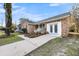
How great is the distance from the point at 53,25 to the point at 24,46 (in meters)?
0.60

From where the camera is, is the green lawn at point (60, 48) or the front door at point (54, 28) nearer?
the green lawn at point (60, 48)

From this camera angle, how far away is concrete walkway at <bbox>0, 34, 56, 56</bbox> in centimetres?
322

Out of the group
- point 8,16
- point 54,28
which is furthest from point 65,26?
point 8,16

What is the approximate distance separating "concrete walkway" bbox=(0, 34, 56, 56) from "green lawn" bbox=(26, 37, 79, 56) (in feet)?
0.24

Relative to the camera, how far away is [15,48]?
128 inches

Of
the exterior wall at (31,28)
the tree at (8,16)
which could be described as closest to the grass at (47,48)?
the exterior wall at (31,28)

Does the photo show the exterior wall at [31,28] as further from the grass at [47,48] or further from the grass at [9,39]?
the grass at [47,48]

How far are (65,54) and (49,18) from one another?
2.11 feet

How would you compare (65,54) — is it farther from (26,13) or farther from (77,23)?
(26,13)

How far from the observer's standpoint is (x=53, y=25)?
3334 millimetres

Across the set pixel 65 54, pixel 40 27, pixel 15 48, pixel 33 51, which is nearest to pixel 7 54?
pixel 15 48

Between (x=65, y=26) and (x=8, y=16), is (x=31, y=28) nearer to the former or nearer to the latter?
(x=8, y=16)

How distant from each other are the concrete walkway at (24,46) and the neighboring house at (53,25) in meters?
0.12

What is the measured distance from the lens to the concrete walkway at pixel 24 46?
3.22m
